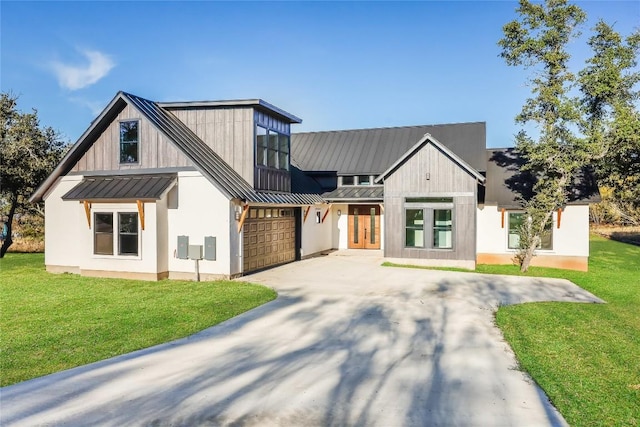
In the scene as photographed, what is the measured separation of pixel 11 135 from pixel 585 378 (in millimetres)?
22692

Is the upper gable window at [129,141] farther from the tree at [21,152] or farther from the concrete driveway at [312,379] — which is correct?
the concrete driveway at [312,379]

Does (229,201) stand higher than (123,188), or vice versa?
(123,188)

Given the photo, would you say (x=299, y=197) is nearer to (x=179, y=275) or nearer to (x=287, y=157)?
(x=287, y=157)

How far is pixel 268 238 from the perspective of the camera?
650 inches

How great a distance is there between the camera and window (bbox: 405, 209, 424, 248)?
17578 mm

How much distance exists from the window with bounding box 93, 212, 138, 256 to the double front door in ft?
37.1

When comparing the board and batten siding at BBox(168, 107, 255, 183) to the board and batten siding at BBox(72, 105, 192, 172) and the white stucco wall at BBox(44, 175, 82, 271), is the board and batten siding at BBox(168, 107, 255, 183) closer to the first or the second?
the board and batten siding at BBox(72, 105, 192, 172)

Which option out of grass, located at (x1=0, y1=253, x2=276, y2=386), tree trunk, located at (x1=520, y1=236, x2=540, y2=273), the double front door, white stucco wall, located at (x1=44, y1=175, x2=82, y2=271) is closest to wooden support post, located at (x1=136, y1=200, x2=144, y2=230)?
grass, located at (x1=0, y1=253, x2=276, y2=386)

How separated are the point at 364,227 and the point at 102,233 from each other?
12343 millimetres

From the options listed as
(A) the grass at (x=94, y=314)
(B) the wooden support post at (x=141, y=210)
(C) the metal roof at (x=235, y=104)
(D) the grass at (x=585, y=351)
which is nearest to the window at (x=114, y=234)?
(B) the wooden support post at (x=141, y=210)

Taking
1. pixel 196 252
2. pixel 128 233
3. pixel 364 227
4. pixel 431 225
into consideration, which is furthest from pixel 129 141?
pixel 364 227

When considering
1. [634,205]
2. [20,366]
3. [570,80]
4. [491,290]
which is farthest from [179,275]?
[634,205]

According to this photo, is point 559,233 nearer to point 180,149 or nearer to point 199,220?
Answer: point 199,220

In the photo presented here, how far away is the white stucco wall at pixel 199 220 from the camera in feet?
44.7
